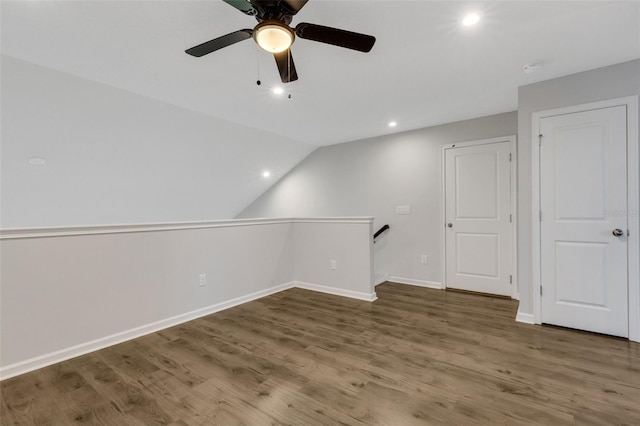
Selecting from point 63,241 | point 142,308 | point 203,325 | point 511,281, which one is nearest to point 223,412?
point 203,325

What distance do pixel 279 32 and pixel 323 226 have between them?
282 centimetres

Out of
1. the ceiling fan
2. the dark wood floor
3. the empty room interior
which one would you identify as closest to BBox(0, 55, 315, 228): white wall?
the empty room interior

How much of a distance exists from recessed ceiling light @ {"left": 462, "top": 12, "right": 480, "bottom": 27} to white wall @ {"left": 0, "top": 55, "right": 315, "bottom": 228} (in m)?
3.06

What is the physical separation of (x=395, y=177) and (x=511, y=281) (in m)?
2.13

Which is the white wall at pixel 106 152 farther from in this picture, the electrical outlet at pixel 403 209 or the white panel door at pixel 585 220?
the white panel door at pixel 585 220

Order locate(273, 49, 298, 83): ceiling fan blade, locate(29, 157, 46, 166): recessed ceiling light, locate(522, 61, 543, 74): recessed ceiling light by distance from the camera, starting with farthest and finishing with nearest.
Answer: locate(29, 157, 46, 166): recessed ceiling light
locate(522, 61, 543, 74): recessed ceiling light
locate(273, 49, 298, 83): ceiling fan blade

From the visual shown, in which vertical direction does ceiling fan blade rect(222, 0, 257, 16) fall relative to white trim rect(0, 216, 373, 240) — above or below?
above

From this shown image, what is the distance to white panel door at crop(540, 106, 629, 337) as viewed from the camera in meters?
2.47

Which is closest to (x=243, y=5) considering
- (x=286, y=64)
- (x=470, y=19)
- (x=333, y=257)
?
(x=286, y=64)

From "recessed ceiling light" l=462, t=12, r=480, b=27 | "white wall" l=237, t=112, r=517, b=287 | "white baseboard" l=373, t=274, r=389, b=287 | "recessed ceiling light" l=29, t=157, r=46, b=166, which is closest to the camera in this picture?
"recessed ceiling light" l=462, t=12, r=480, b=27

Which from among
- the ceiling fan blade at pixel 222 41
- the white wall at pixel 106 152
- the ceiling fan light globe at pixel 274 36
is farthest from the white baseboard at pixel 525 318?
the white wall at pixel 106 152

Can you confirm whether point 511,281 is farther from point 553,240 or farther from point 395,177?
point 395,177

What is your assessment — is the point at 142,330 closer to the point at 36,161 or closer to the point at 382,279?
the point at 36,161

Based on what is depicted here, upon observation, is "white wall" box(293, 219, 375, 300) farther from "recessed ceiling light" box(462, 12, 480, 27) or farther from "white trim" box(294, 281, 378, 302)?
"recessed ceiling light" box(462, 12, 480, 27)
